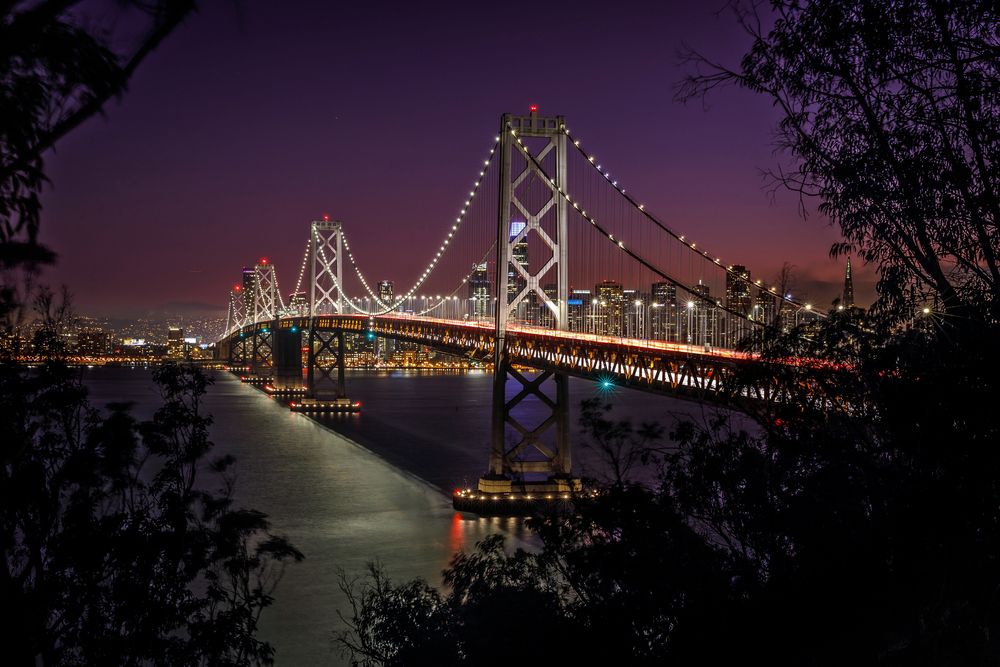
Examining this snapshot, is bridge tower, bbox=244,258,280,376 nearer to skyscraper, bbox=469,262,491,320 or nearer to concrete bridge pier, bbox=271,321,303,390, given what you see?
concrete bridge pier, bbox=271,321,303,390

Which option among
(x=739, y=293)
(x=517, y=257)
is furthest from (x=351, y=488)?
(x=739, y=293)

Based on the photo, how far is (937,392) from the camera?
491 centimetres

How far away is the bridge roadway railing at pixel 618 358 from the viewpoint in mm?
13953

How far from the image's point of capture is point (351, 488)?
25.8m

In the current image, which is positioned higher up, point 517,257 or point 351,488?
point 517,257

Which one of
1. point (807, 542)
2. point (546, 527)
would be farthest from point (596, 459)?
point (807, 542)

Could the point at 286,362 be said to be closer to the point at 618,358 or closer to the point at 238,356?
the point at 238,356

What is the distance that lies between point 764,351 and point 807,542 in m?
1.38

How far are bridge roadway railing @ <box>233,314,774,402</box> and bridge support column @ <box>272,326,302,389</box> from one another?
3267cm

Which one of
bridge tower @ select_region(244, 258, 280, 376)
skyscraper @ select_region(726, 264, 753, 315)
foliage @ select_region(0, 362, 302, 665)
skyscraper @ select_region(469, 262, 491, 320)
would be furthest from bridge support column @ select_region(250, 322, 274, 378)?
foliage @ select_region(0, 362, 302, 665)

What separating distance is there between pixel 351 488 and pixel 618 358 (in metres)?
11.4

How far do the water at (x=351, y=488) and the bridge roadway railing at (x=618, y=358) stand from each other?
2.72 ft

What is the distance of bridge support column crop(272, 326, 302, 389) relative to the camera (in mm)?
62906

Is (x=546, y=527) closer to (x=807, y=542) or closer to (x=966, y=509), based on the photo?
(x=807, y=542)
